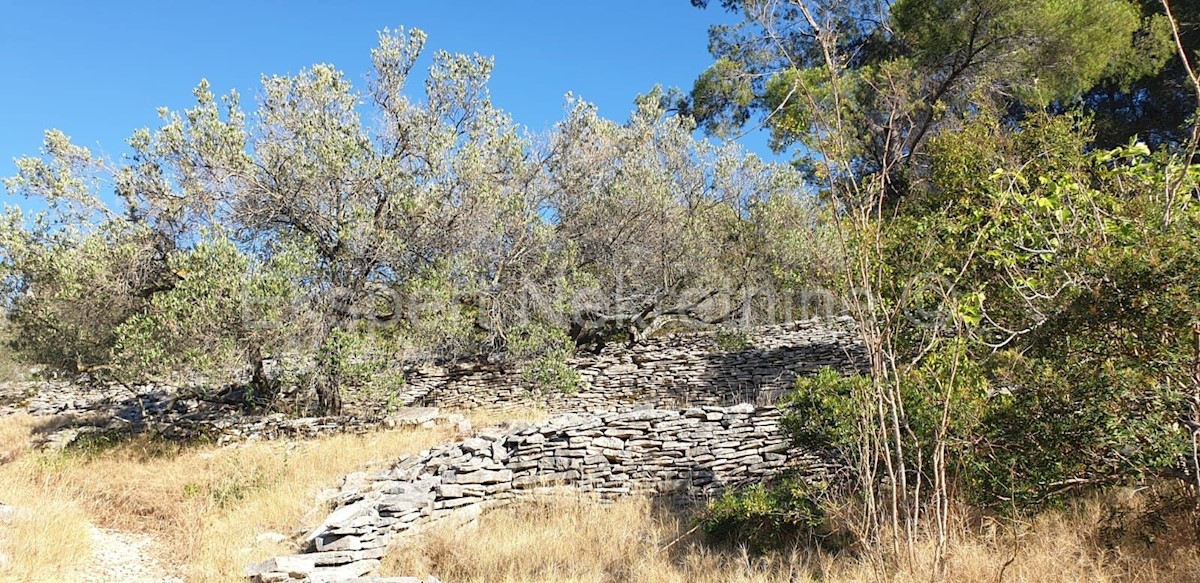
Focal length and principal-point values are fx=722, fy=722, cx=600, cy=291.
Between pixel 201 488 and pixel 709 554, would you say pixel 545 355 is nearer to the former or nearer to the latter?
pixel 201 488

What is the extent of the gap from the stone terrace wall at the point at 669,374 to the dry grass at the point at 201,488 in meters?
3.89

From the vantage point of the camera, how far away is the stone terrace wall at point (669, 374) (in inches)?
557

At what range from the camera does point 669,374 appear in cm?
1523

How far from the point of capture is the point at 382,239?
38.9 feet

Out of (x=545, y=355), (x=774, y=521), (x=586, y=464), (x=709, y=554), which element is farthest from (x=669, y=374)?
(x=709, y=554)

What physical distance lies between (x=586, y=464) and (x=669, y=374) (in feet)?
22.3

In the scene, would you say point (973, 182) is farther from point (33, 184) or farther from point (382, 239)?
point (33, 184)

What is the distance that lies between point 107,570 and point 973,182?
10.1m

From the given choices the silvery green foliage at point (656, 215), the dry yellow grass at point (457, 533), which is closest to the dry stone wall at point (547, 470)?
the dry yellow grass at point (457, 533)

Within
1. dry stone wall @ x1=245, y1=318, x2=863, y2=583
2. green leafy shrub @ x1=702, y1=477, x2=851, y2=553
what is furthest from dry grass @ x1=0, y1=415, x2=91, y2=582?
green leafy shrub @ x1=702, y1=477, x2=851, y2=553

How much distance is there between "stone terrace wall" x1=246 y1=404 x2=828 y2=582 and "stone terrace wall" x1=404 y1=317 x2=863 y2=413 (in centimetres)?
469

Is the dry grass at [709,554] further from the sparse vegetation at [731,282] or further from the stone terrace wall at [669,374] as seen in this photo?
the stone terrace wall at [669,374]

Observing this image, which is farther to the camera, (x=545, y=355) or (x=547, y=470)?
(x=545, y=355)

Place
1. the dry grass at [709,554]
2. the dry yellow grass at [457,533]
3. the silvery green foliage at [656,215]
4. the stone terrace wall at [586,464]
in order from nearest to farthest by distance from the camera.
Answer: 1. the dry grass at [709,554]
2. the dry yellow grass at [457,533]
3. the stone terrace wall at [586,464]
4. the silvery green foliage at [656,215]
